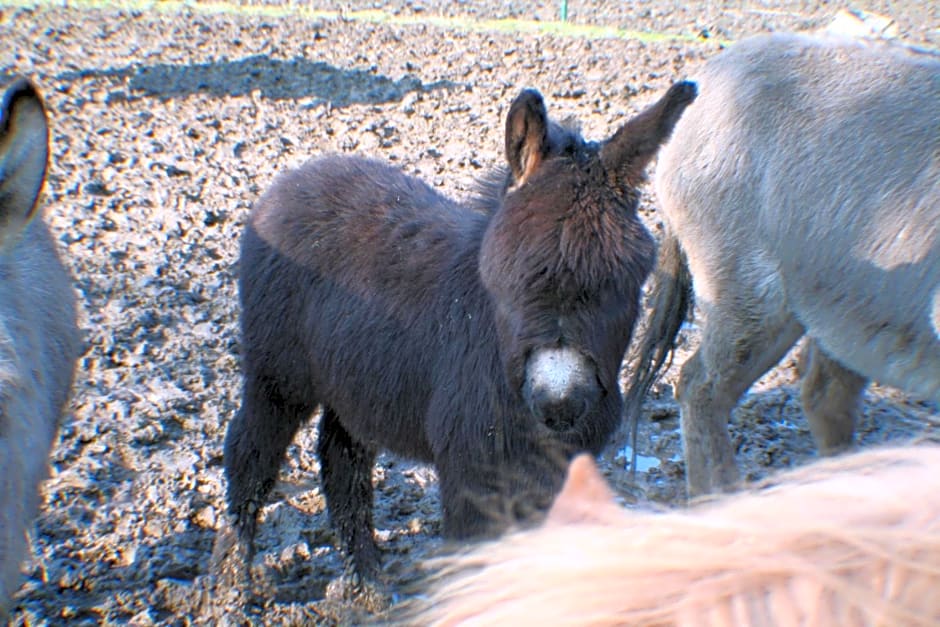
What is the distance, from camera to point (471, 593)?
847mm

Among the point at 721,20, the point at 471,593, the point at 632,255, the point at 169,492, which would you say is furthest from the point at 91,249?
the point at 721,20

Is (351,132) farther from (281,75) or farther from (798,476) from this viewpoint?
(798,476)

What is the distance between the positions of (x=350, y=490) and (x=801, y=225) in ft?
7.82

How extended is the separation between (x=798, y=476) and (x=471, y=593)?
0.42 m

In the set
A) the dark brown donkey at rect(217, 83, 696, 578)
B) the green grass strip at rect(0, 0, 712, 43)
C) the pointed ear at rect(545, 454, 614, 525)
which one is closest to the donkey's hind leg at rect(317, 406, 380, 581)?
the dark brown donkey at rect(217, 83, 696, 578)

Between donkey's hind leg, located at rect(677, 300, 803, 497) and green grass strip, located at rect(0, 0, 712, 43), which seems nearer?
donkey's hind leg, located at rect(677, 300, 803, 497)

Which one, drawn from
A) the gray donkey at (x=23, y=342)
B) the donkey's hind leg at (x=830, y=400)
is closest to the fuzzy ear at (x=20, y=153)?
the gray donkey at (x=23, y=342)

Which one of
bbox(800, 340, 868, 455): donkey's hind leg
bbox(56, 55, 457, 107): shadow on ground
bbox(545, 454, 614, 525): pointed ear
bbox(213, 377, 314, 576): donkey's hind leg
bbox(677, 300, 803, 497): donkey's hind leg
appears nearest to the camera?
bbox(545, 454, 614, 525): pointed ear

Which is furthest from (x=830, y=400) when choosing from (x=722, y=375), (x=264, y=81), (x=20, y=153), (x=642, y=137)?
(x=264, y=81)

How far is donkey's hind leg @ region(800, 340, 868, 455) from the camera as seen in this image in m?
4.28

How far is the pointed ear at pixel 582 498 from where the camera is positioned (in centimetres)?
92

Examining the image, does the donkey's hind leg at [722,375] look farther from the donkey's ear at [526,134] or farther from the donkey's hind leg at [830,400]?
the donkey's ear at [526,134]

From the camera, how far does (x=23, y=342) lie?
2.69 metres

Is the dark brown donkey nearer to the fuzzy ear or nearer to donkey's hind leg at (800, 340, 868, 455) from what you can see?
the fuzzy ear
